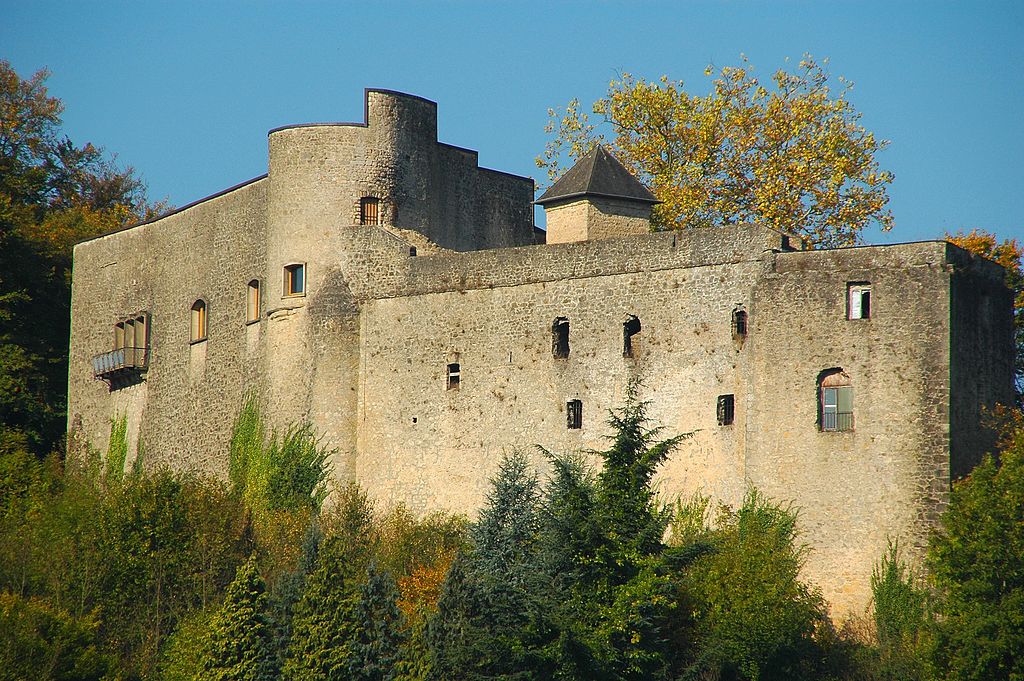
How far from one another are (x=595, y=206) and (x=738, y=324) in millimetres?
5557

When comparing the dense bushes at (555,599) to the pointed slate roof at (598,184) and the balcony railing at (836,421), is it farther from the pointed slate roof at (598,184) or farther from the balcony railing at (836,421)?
the pointed slate roof at (598,184)

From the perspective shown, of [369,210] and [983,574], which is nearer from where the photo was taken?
[983,574]

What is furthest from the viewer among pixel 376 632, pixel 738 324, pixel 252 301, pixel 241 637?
pixel 252 301

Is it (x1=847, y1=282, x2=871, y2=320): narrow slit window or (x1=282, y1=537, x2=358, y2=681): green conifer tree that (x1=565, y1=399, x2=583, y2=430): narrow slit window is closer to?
(x1=282, y1=537, x2=358, y2=681): green conifer tree

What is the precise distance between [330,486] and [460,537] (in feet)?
13.5

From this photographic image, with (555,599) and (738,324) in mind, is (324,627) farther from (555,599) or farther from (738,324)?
(738,324)

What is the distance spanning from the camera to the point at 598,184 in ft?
137

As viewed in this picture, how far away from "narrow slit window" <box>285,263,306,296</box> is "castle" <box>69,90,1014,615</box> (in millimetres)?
98

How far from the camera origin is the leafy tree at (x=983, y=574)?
32.8 m

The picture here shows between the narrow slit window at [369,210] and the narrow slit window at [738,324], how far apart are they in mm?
9512

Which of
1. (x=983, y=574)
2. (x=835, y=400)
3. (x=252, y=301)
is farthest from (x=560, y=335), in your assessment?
(x=983, y=574)

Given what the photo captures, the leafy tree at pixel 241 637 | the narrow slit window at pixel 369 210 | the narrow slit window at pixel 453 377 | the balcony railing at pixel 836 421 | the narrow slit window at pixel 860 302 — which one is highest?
the narrow slit window at pixel 369 210

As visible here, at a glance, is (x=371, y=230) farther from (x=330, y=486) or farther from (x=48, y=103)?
(x=48, y=103)

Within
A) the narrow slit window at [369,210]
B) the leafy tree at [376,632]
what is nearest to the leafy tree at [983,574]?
the leafy tree at [376,632]
